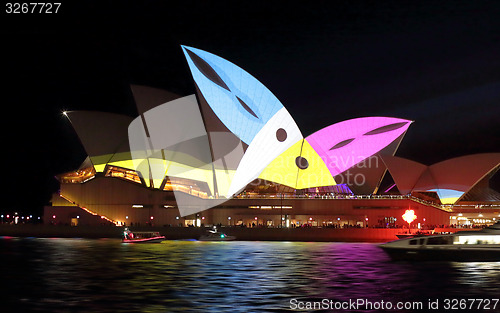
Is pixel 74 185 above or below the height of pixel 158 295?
above

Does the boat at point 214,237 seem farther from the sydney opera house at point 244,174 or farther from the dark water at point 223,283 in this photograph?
the dark water at point 223,283

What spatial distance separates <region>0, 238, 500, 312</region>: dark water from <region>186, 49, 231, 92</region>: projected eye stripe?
92.3 ft

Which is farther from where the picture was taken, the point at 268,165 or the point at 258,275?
the point at 268,165

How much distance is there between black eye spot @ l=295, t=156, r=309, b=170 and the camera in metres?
71.2

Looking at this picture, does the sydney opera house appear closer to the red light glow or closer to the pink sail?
the pink sail

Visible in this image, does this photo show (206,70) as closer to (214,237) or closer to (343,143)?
(214,237)

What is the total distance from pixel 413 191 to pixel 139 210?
32.7m

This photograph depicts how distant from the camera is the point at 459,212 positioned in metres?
77.9

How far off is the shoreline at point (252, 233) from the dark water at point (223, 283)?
92.3 feet

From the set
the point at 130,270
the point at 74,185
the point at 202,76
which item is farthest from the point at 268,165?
the point at 130,270

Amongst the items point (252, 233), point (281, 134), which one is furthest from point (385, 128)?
point (252, 233)

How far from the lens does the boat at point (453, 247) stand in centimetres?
3469

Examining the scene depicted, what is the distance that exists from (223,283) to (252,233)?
41.3 m

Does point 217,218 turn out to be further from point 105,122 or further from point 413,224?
point 413,224
